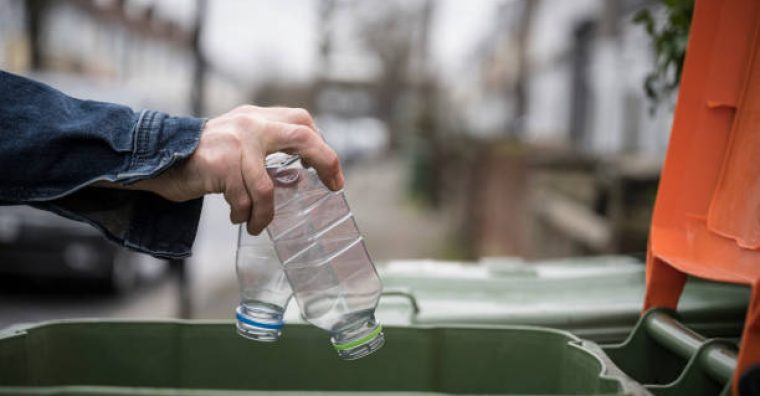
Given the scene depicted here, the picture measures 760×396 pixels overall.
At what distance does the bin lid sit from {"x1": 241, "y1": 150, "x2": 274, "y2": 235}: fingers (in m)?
1.03

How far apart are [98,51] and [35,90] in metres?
39.2

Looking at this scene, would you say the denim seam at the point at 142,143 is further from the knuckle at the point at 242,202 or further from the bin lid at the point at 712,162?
the bin lid at the point at 712,162

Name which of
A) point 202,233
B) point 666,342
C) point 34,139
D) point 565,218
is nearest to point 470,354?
point 666,342

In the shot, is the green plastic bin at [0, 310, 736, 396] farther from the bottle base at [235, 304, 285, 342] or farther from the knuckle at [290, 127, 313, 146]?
the knuckle at [290, 127, 313, 146]

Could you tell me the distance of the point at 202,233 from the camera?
45.1 ft

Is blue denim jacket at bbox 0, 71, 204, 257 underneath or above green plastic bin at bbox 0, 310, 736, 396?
above

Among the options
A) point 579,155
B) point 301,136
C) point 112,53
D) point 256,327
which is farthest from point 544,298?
point 112,53

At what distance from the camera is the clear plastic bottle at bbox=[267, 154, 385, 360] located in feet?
6.27

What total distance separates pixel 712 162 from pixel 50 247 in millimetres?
6404

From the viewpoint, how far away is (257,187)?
1.51 meters

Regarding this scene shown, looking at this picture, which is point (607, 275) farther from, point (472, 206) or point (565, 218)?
point (472, 206)

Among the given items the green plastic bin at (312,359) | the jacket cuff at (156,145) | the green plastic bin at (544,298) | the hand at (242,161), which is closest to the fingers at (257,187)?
the hand at (242,161)

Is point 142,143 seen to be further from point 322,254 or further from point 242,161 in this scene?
point 322,254

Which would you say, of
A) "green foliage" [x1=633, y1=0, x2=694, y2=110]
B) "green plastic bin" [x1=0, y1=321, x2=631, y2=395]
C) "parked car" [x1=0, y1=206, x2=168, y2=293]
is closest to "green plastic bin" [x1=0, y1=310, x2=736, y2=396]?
"green plastic bin" [x1=0, y1=321, x2=631, y2=395]
